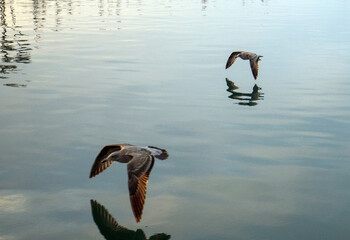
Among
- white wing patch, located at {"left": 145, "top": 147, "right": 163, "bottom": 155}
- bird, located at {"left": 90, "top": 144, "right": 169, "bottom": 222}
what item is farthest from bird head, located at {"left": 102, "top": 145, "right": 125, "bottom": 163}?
white wing patch, located at {"left": 145, "top": 147, "right": 163, "bottom": 155}

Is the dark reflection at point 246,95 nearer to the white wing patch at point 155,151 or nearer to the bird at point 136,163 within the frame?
the white wing patch at point 155,151

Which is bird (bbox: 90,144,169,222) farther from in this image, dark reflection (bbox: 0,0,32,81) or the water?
dark reflection (bbox: 0,0,32,81)

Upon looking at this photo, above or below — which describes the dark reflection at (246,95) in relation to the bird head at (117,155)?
below

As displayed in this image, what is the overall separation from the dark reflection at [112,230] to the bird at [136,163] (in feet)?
2.73

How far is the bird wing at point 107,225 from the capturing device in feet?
28.4

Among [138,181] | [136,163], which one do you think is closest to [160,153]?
[136,163]

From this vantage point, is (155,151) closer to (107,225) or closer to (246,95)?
(107,225)

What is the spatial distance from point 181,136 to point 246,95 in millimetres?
5560

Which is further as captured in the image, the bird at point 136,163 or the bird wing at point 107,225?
the bird wing at point 107,225

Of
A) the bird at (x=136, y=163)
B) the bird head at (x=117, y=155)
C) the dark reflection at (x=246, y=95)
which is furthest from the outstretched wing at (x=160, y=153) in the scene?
the dark reflection at (x=246, y=95)

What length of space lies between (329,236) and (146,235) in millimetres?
2953

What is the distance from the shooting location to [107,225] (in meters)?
8.96

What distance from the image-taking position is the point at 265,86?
19.9m

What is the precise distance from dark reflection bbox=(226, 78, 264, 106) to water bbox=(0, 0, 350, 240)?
5.1 inches
